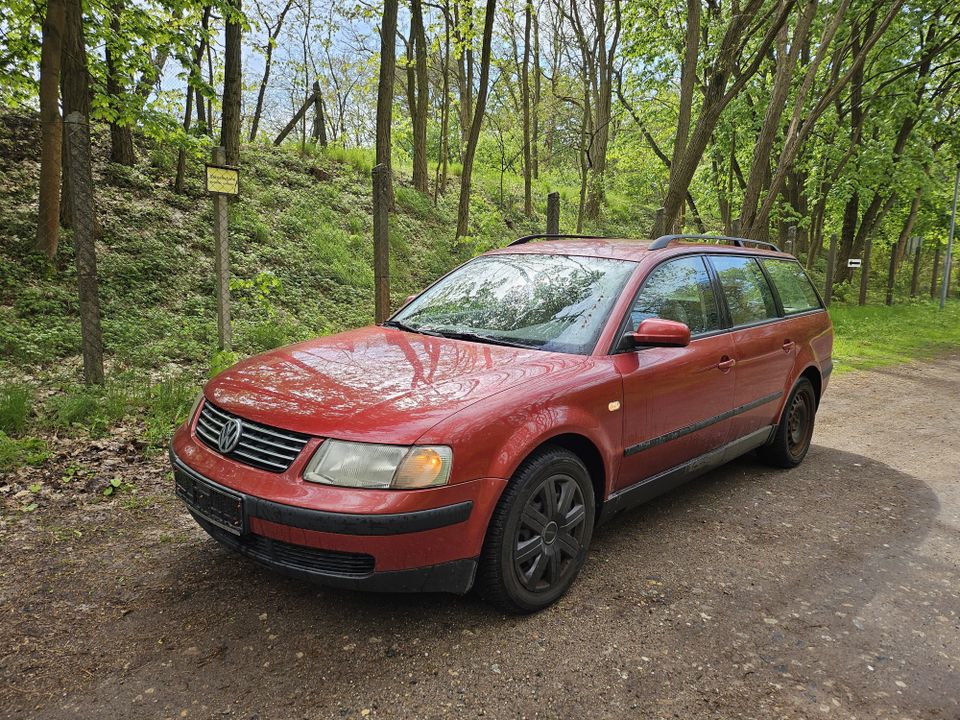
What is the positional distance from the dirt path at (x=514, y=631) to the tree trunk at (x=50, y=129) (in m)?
6.38

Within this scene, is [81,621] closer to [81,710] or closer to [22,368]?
[81,710]

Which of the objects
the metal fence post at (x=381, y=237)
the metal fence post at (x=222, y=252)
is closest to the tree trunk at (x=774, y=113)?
the metal fence post at (x=381, y=237)

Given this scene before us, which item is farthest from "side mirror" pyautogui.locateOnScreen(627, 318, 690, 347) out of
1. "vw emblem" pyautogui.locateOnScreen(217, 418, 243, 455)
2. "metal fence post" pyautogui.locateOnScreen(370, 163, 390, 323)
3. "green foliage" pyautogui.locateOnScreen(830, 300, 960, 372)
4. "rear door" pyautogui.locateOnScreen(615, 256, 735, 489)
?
"green foliage" pyautogui.locateOnScreen(830, 300, 960, 372)

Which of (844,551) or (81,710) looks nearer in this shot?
Result: (81,710)

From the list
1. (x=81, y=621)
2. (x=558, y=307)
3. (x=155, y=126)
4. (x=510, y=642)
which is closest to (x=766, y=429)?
(x=558, y=307)

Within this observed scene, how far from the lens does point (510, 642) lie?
2.70 m

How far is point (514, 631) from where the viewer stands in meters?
2.78

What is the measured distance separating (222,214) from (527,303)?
3993 mm

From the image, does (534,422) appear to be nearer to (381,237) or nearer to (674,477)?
(674,477)

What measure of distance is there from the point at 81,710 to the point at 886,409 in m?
7.87

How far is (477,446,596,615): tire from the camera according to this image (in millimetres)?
2713

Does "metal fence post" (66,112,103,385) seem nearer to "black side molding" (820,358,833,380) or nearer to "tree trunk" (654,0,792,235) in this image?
"black side molding" (820,358,833,380)

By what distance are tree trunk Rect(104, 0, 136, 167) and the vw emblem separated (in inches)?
312

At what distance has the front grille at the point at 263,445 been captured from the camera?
2.59m
